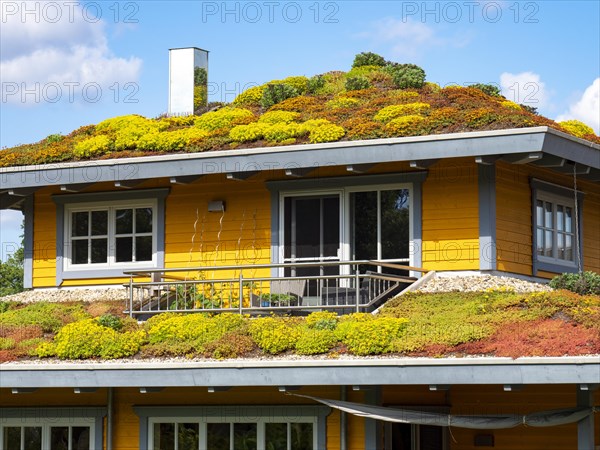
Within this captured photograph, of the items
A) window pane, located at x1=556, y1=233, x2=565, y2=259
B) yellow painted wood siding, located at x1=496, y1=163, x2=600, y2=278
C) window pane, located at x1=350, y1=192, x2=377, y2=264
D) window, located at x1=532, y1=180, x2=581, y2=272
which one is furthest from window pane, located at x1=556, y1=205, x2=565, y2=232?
window pane, located at x1=350, y1=192, x2=377, y2=264

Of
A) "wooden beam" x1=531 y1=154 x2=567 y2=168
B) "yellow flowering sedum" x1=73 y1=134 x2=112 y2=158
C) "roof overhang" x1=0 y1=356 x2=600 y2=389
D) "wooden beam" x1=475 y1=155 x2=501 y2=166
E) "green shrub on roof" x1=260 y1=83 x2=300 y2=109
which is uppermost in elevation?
"green shrub on roof" x1=260 y1=83 x2=300 y2=109

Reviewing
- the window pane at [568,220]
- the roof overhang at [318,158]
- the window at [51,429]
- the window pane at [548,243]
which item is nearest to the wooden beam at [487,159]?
the roof overhang at [318,158]

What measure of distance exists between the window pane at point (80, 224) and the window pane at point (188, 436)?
6314 millimetres

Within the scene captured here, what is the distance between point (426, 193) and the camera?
2125 cm

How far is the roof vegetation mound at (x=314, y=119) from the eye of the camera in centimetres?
2148

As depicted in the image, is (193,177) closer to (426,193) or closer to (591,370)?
(426,193)

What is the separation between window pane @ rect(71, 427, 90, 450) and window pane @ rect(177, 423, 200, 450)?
1813mm

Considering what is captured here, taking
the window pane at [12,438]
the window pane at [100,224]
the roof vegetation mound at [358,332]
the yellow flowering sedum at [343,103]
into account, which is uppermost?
the yellow flowering sedum at [343,103]

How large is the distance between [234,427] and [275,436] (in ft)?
2.43

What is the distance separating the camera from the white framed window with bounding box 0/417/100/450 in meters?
19.8

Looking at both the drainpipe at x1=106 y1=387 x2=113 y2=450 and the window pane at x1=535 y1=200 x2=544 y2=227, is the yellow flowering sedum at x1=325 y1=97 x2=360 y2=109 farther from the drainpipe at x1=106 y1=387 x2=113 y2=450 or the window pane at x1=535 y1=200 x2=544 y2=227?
the drainpipe at x1=106 y1=387 x2=113 y2=450

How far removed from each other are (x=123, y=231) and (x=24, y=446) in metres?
5.40

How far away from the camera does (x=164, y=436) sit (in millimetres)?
19375

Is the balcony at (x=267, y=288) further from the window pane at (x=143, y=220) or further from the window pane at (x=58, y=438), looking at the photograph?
the window pane at (x=58, y=438)
